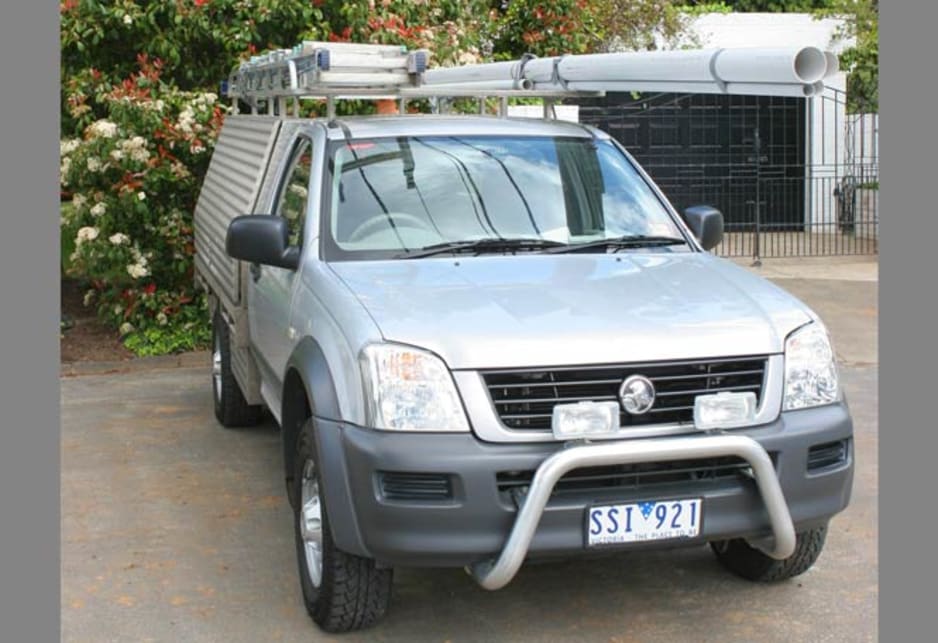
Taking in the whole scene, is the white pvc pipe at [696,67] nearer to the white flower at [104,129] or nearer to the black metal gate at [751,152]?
the white flower at [104,129]

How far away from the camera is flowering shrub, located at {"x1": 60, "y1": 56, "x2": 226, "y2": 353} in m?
10.6

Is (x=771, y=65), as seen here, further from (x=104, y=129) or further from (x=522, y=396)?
(x=104, y=129)

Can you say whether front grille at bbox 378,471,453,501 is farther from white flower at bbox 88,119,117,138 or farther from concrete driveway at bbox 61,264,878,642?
white flower at bbox 88,119,117,138

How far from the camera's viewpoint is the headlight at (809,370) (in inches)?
185

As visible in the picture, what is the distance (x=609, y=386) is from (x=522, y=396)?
302mm

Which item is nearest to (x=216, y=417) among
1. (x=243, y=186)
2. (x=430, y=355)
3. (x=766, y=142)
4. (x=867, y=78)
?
(x=243, y=186)

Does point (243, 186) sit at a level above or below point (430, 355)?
above

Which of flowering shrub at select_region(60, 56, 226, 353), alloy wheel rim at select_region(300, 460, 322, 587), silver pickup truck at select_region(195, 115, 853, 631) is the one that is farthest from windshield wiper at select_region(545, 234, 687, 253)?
flowering shrub at select_region(60, 56, 226, 353)

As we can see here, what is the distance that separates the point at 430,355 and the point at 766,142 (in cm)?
1509

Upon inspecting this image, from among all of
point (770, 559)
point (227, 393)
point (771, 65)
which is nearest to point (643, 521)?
point (770, 559)

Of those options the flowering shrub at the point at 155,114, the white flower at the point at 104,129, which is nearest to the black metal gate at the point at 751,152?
the flowering shrub at the point at 155,114

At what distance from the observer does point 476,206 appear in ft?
18.9

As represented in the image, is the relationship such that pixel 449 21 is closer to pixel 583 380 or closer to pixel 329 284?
pixel 329 284

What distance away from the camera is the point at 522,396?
442 cm
